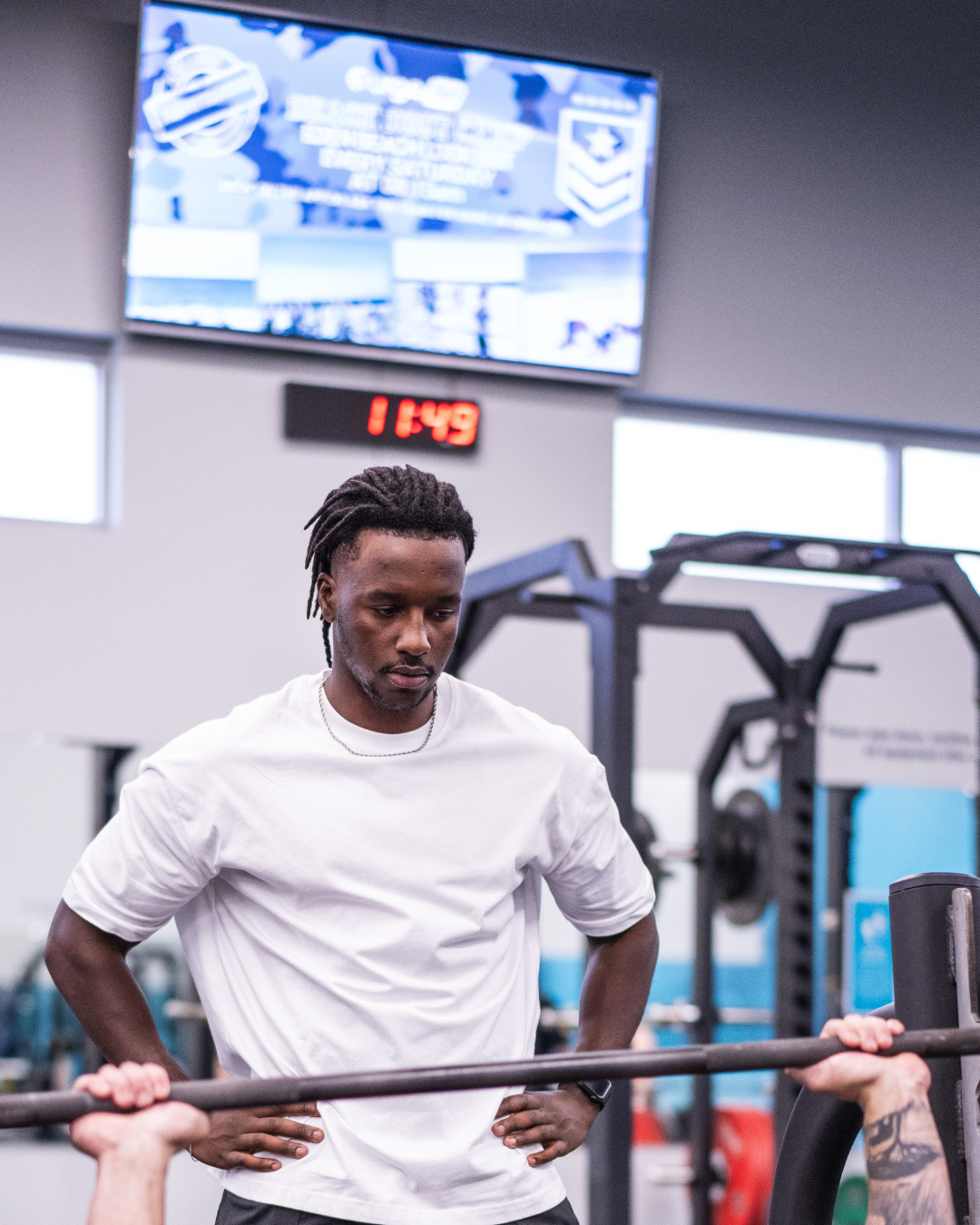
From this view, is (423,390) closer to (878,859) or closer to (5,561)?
(5,561)

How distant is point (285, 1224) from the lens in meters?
1.49

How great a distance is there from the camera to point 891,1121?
1.43m

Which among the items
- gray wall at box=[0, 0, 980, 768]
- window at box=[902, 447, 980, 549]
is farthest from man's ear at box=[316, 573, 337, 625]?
window at box=[902, 447, 980, 549]

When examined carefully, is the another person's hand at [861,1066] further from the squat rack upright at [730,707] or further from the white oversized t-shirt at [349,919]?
the squat rack upright at [730,707]

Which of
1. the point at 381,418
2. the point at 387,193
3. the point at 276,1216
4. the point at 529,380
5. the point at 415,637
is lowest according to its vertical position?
the point at 276,1216

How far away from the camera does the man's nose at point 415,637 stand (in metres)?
1.53

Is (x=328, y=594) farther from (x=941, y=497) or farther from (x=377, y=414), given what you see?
(x=941, y=497)

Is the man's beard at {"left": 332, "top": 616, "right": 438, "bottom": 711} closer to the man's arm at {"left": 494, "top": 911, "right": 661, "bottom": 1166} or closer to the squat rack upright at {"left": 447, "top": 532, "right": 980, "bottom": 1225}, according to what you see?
the man's arm at {"left": 494, "top": 911, "right": 661, "bottom": 1166}

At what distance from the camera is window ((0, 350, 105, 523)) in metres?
4.52

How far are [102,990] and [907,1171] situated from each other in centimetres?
83

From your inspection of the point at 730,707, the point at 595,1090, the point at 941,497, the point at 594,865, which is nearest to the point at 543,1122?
the point at 595,1090

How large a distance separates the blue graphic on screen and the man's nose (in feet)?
10.5

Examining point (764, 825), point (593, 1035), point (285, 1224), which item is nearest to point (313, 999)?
point (285, 1224)

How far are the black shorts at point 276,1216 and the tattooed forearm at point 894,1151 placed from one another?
0.36 meters
